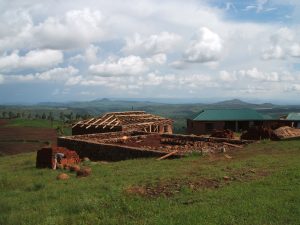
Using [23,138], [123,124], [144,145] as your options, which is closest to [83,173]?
[144,145]

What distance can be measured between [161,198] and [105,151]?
12536 mm

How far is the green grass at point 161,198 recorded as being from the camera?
8656 millimetres

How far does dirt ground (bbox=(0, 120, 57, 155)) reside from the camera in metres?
53.0

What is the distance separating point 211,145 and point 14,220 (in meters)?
15.8

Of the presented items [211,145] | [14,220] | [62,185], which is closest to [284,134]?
[211,145]

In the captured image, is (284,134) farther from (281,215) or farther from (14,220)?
(14,220)

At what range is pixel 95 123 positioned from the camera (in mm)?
37406

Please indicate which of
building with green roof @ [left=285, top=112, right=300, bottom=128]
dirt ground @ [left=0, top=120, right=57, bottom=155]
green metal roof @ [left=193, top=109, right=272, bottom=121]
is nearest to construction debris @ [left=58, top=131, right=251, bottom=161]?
green metal roof @ [left=193, top=109, right=272, bottom=121]

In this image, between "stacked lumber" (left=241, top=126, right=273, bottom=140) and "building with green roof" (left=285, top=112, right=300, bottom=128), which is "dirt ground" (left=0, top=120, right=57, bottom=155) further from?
"stacked lumber" (left=241, top=126, right=273, bottom=140)

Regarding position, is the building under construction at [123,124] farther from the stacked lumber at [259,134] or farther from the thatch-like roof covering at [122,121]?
the stacked lumber at [259,134]

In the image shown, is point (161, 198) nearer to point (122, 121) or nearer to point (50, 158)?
point (50, 158)

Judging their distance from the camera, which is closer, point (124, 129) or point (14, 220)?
point (14, 220)

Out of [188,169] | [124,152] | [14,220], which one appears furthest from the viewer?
[124,152]

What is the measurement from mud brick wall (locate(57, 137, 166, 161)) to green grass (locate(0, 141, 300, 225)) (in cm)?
425
